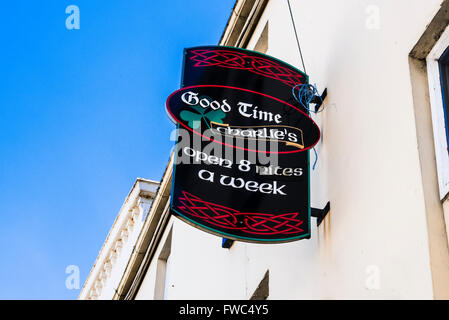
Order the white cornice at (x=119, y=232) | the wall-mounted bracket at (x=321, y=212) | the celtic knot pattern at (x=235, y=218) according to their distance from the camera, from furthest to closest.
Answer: the white cornice at (x=119, y=232) → the wall-mounted bracket at (x=321, y=212) → the celtic knot pattern at (x=235, y=218)

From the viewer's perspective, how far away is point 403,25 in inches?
258

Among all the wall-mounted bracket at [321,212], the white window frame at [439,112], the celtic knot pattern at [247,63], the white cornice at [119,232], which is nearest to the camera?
the white window frame at [439,112]

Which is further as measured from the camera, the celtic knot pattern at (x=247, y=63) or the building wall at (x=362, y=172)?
the celtic knot pattern at (x=247, y=63)

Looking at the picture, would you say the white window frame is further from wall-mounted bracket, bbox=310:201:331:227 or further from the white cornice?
the white cornice

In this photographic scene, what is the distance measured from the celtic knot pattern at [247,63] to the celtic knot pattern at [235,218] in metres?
1.64

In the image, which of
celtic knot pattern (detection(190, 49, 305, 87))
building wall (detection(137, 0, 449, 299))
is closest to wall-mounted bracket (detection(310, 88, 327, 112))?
building wall (detection(137, 0, 449, 299))

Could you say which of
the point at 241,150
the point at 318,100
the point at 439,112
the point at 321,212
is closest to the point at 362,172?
the point at 321,212

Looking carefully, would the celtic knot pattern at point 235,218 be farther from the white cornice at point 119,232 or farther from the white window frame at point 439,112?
the white cornice at point 119,232

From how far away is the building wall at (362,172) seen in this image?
569cm

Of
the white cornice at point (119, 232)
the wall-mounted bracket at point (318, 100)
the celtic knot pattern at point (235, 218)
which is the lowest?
the celtic knot pattern at point (235, 218)

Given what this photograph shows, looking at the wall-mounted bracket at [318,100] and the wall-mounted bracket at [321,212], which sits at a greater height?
the wall-mounted bracket at [318,100]

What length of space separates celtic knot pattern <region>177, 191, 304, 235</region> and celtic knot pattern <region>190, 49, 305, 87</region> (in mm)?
1637

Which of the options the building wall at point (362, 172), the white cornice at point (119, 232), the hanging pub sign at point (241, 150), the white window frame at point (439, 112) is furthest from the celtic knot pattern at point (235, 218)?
the white cornice at point (119, 232)
